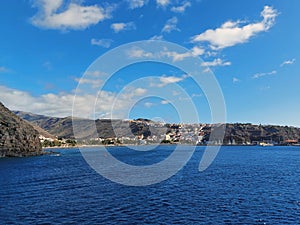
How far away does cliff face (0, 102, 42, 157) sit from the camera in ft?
540

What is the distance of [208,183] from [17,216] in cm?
4074

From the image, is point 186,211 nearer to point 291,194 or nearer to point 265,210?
point 265,210

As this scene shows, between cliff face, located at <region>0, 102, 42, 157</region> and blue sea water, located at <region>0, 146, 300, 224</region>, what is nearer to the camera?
blue sea water, located at <region>0, 146, 300, 224</region>

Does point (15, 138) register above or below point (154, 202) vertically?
above

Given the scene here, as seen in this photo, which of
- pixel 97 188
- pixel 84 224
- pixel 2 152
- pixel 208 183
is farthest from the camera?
pixel 2 152

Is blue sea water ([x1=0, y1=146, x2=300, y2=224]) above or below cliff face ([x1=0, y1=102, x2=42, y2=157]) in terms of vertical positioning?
below

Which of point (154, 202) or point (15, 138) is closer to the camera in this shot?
point (154, 202)

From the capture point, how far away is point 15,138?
171 metres

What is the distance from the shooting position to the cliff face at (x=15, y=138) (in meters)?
164

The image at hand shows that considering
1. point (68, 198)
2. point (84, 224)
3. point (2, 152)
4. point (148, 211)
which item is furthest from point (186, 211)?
point (2, 152)

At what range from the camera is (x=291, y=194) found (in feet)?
169

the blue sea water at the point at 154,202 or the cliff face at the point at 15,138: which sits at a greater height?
→ the cliff face at the point at 15,138

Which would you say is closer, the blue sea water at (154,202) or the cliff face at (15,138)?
the blue sea water at (154,202)

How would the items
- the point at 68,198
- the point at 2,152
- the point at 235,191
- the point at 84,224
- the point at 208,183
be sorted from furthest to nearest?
1. the point at 2,152
2. the point at 208,183
3. the point at 235,191
4. the point at 68,198
5. the point at 84,224
